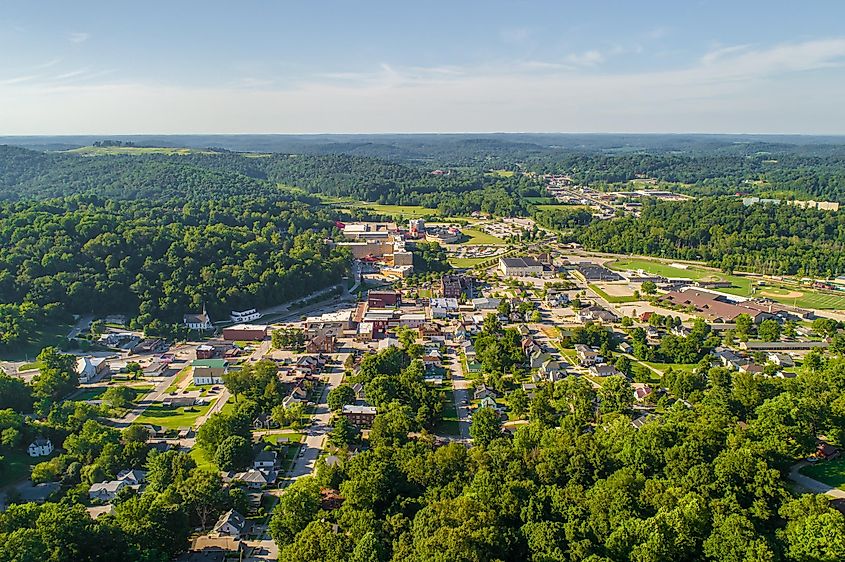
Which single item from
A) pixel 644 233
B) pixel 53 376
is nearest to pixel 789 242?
pixel 644 233

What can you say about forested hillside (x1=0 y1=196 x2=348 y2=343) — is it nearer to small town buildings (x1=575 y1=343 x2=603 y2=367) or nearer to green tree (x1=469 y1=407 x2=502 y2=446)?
green tree (x1=469 y1=407 x2=502 y2=446)

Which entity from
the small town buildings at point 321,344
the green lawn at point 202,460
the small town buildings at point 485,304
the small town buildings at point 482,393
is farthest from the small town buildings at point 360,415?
the small town buildings at point 485,304

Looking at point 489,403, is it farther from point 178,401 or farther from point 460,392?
point 178,401

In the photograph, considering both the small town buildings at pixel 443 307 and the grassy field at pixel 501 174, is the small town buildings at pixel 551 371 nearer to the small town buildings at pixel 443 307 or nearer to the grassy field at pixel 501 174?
the small town buildings at pixel 443 307

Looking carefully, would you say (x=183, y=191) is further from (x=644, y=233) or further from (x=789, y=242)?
(x=789, y=242)

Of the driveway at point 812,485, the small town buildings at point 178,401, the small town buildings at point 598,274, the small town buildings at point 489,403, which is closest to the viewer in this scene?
the driveway at point 812,485

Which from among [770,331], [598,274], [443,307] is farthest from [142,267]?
[770,331]
